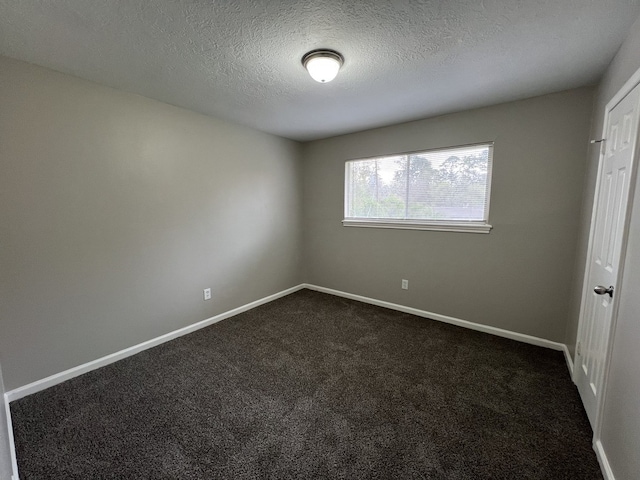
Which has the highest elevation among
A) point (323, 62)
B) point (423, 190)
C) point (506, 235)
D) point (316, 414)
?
point (323, 62)

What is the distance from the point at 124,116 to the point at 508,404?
3781 mm

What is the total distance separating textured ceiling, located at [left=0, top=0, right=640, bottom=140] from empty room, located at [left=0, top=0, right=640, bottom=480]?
0.06 ft

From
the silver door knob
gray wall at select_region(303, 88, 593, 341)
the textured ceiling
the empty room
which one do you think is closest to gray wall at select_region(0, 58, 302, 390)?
the empty room

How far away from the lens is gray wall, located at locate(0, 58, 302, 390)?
1878mm

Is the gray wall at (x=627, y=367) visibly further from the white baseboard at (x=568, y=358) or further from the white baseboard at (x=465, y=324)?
the white baseboard at (x=465, y=324)

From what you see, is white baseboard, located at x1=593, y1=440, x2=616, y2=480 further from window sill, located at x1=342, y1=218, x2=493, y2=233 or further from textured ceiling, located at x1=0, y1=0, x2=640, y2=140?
textured ceiling, located at x1=0, y1=0, x2=640, y2=140

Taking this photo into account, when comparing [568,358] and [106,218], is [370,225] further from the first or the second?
[106,218]

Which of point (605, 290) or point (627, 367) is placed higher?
point (605, 290)

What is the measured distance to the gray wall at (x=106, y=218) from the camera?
6.16ft

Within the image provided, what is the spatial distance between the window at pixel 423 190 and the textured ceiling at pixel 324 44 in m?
0.66

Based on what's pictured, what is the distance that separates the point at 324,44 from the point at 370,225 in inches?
91.3

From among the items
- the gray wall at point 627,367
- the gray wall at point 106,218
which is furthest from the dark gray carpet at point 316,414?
the gray wall at point 106,218

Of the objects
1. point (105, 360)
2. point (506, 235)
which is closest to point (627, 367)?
point (506, 235)

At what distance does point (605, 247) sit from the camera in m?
1.65
